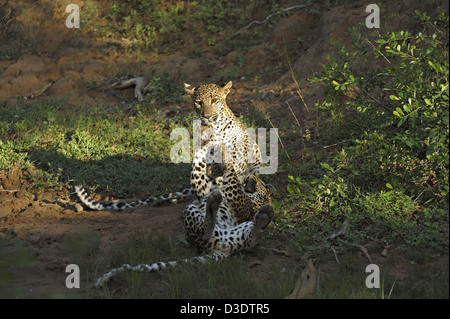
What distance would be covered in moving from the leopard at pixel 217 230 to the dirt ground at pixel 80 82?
644 mm

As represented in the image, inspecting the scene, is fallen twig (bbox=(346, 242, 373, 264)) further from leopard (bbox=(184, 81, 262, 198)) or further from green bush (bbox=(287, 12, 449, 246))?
leopard (bbox=(184, 81, 262, 198))

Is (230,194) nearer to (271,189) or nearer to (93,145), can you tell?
(271,189)

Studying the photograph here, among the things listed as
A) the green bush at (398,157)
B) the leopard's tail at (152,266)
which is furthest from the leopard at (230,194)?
the leopard's tail at (152,266)

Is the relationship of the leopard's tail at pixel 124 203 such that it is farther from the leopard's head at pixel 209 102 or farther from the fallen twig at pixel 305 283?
the fallen twig at pixel 305 283

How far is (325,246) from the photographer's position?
6.62 meters

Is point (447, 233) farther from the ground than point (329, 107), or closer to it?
closer to it

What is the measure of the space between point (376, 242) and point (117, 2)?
36.9 ft

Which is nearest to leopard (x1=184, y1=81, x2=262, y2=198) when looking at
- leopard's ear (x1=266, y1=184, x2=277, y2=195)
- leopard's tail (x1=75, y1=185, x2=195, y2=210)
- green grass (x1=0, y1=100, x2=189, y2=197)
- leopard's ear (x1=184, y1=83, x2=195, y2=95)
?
leopard's ear (x1=184, y1=83, x2=195, y2=95)

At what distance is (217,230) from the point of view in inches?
265

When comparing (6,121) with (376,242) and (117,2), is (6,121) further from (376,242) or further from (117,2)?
(376,242)

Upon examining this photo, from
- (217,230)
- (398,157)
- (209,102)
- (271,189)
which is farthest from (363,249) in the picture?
(209,102)

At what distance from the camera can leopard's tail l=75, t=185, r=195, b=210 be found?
823 centimetres

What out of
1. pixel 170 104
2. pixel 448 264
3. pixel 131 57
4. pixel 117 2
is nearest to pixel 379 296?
pixel 448 264

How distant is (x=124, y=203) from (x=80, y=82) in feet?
19.3
